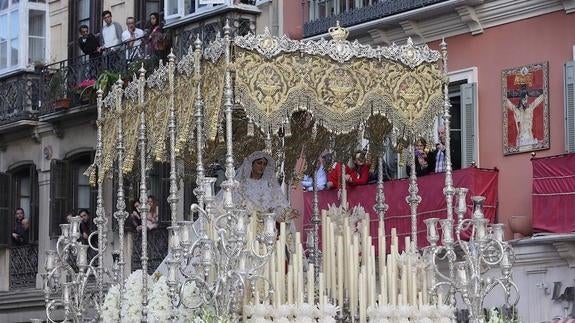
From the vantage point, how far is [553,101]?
67.3 ft

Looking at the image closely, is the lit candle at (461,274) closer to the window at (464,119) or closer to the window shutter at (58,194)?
the window at (464,119)

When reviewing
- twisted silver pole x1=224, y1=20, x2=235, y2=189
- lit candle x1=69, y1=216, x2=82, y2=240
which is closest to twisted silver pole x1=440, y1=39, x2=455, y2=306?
twisted silver pole x1=224, y1=20, x2=235, y2=189

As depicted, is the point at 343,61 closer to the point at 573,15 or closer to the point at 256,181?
the point at 256,181

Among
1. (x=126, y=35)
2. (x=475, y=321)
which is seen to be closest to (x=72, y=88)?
(x=126, y=35)

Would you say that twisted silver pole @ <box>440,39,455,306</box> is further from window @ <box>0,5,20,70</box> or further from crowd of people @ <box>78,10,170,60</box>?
window @ <box>0,5,20,70</box>

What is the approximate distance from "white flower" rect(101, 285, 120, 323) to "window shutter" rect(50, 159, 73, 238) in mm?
12356

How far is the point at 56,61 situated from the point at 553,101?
40.4 feet

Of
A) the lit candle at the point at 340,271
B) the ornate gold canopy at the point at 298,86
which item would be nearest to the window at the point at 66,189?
the ornate gold canopy at the point at 298,86

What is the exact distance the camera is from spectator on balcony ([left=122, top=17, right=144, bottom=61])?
2712 cm

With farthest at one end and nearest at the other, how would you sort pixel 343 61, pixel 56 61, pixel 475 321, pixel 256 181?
pixel 56 61 < pixel 256 181 < pixel 343 61 < pixel 475 321

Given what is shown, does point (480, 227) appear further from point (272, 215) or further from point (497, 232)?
point (272, 215)

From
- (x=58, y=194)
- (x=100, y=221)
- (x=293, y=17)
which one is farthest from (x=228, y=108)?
(x=58, y=194)

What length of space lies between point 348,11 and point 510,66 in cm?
304

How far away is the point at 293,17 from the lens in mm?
24797
